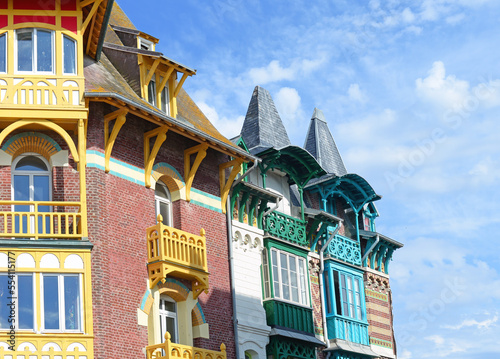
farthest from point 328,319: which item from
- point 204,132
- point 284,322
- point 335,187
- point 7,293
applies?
point 7,293

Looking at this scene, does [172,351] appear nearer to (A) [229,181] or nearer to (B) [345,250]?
(A) [229,181]

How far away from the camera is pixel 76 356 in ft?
71.9

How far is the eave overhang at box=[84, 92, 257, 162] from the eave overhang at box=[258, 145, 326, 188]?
8.70ft

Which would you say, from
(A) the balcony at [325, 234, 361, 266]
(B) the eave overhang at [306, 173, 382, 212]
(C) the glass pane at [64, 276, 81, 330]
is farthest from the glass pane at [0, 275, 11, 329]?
(B) the eave overhang at [306, 173, 382, 212]

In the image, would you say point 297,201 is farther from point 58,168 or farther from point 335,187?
point 58,168

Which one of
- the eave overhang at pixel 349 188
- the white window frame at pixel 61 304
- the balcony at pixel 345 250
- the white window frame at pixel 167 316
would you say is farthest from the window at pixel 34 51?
the balcony at pixel 345 250

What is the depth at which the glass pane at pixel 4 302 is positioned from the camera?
21734mm

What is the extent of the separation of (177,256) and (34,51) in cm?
664

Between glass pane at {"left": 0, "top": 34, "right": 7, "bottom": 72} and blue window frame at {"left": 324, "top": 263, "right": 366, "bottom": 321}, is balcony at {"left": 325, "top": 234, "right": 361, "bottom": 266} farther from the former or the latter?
glass pane at {"left": 0, "top": 34, "right": 7, "bottom": 72}

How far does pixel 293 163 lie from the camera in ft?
107

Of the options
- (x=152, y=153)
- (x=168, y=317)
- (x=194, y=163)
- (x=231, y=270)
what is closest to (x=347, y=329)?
(x=231, y=270)

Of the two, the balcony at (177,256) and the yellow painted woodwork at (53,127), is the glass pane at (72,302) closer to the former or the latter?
the balcony at (177,256)

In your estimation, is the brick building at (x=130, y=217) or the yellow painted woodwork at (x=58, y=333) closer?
the yellow painted woodwork at (x=58, y=333)

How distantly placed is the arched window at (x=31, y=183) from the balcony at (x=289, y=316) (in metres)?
8.41
